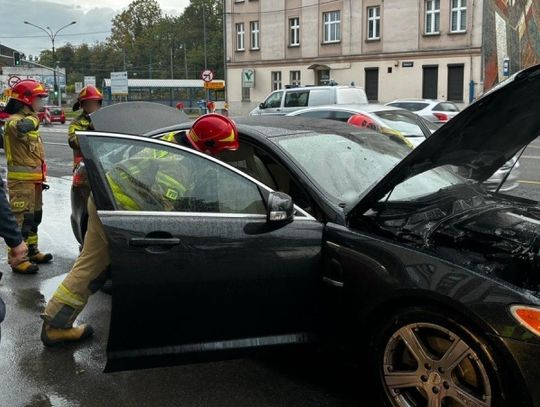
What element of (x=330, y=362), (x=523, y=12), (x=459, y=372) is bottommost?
(x=330, y=362)

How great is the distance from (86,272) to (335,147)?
1740 mm

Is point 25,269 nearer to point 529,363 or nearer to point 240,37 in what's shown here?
point 529,363

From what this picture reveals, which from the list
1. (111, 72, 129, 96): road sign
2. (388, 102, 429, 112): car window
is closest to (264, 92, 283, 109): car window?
(388, 102, 429, 112): car window

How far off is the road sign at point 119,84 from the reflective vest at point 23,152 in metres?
50.3

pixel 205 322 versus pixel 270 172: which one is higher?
pixel 270 172

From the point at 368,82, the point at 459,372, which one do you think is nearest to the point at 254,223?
the point at 459,372

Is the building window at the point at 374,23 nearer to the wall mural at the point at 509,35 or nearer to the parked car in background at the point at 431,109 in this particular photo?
the wall mural at the point at 509,35

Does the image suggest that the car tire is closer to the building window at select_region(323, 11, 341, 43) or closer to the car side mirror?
the car side mirror

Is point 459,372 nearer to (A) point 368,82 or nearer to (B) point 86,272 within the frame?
(B) point 86,272

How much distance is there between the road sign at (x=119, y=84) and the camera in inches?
2112

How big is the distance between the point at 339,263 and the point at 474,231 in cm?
78

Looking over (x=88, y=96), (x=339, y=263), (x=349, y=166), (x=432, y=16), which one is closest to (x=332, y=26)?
(x=432, y=16)

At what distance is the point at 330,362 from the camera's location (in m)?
3.54

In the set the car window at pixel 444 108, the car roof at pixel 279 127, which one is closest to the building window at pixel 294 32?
the car window at pixel 444 108
